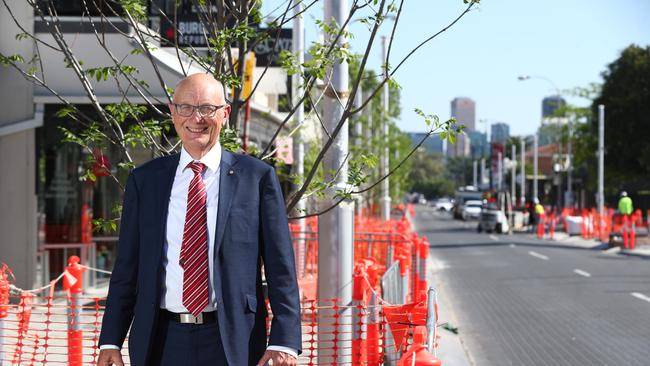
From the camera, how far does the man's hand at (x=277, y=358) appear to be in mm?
4434

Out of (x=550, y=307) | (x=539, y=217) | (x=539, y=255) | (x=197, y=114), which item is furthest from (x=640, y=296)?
(x=539, y=217)

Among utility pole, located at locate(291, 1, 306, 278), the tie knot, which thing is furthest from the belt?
utility pole, located at locate(291, 1, 306, 278)

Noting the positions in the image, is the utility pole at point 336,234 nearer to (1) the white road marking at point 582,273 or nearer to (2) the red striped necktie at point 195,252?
(2) the red striped necktie at point 195,252

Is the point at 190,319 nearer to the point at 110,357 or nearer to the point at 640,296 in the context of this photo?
the point at 110,357

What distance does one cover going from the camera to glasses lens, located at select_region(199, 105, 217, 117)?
4.57 meters

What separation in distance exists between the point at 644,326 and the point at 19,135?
9.06 meters

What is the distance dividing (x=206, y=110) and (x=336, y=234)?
4071mm

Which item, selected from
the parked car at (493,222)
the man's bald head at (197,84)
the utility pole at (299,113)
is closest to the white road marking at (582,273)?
the utility pole at (299,113)

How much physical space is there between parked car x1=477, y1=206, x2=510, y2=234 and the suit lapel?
51381 millimetres

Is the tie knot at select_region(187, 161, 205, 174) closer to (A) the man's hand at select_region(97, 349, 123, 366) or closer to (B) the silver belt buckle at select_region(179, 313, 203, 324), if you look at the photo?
(B) the silver belt buckle at select_region(179, 313, 203, 324)

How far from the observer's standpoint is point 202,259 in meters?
4.39

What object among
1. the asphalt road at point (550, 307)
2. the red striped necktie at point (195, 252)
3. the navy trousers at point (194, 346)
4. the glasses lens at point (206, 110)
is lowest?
the asphalt road at point (550, 307)

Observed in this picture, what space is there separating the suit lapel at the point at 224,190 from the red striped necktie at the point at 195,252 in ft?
0.18

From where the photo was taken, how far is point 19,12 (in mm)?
15992
